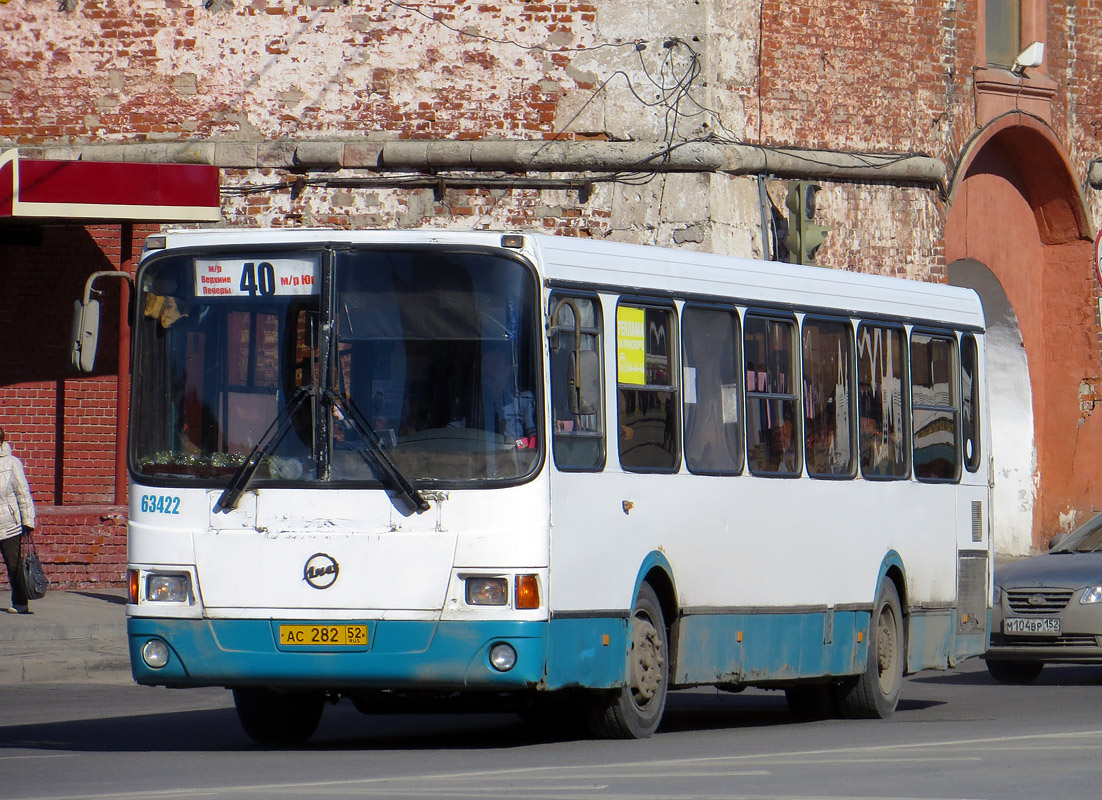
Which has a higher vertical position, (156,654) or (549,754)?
(156,654)

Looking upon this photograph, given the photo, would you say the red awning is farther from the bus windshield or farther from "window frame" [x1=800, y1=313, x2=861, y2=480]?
the bus windshield

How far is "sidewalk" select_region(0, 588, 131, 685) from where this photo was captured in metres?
15.8

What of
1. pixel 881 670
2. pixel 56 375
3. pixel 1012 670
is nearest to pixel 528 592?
pixel 881 670

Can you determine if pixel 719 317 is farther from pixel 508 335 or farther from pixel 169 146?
pixel 169 146

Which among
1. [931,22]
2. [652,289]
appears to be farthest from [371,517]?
[931,22]

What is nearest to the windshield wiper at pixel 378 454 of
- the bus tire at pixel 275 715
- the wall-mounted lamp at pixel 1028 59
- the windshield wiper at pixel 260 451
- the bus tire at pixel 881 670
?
the windshield wiper at pixel 260 451

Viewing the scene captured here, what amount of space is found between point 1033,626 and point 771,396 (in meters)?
4.53

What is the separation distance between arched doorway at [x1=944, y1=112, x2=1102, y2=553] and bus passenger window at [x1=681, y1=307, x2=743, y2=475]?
598 inches

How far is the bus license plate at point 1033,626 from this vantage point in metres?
15.5

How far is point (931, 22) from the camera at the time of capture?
2348cm

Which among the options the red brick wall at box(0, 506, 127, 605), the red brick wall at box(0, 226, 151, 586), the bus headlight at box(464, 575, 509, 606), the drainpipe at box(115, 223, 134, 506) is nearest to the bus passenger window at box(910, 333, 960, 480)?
the bus headlight at box(464, 575, 509, 606)

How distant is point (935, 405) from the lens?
13.9 m

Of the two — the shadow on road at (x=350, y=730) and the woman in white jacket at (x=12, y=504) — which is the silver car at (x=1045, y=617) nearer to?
the shadow on road at (x=350, y=730)

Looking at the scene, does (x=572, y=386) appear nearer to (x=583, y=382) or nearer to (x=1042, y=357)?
(x=583, y=382)
